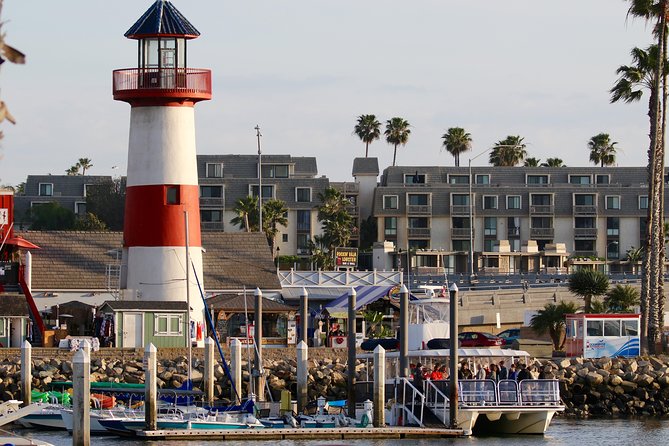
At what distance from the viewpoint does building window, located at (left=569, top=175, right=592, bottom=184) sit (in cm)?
11156

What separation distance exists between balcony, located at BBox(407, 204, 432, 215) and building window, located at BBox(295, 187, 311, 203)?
8.06 metres

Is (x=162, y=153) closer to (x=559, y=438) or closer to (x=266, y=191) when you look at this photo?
(x=559, y=438)

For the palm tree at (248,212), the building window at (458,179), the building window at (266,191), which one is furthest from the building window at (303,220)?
the building window at (458,179)

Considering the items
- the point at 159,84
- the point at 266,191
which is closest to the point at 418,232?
the point at 266,191

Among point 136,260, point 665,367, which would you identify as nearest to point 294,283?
point 136,260

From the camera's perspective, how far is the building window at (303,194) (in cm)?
10988

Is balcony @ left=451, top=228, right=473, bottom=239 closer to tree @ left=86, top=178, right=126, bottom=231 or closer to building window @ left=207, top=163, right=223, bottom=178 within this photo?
building window @ left=207, top=163, right=223, bottom=178

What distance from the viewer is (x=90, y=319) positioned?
56188 millimetres

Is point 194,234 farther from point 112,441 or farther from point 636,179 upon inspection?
point 636,179

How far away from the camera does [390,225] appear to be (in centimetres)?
10881

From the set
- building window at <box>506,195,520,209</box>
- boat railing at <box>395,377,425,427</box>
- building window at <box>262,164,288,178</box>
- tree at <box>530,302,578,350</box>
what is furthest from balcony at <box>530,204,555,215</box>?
boat railing at <box>395,377,425,427</box>

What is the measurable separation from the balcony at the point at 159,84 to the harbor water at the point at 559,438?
46.6 ft

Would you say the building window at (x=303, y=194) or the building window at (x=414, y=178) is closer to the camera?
the building window at (x=303, y=194)

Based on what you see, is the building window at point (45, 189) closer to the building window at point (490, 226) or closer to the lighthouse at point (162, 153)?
→ the building window at point (490, 226)
